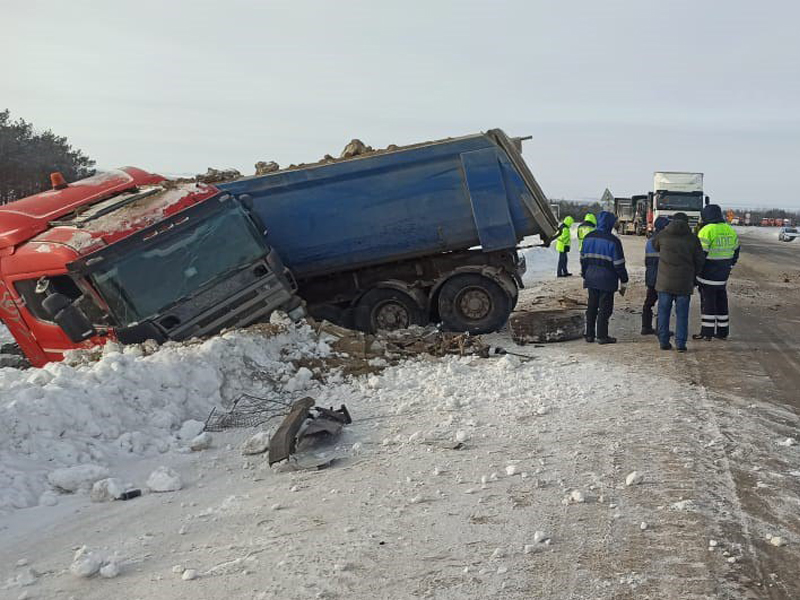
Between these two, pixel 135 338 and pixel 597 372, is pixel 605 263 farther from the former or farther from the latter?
pixel 135 338

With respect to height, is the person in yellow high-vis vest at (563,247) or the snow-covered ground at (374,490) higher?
the person in yellow high-vis vest at (563,247)

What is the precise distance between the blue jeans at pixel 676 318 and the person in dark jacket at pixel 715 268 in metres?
0.78

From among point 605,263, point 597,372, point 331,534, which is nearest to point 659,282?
point 605,263

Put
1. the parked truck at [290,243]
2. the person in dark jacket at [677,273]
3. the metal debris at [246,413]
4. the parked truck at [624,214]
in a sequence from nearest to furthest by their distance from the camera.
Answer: the metal debris at [246,413] < the parked truck at [290,243] < the person in dark jacket at [677,273] < the parked truck at [624,214]

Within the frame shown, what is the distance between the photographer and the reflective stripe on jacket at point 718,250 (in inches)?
343

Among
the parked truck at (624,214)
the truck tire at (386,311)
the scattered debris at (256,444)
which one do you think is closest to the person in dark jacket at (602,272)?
the truck tire at (386,311)

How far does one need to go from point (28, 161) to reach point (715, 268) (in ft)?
94.4

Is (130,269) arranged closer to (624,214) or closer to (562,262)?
(562,262)

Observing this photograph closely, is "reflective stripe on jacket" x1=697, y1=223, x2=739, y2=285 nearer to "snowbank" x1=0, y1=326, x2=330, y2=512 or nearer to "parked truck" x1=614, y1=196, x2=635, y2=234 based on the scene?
"snowbank" x1=0, y1=326, x2=330, y2=512

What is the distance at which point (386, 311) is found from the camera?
9.67m

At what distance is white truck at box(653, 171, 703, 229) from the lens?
29.6 meters

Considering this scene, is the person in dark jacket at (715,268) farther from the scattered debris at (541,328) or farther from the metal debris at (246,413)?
the metal debris at (246,413)

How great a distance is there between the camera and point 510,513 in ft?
12.6

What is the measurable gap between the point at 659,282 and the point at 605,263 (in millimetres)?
674
